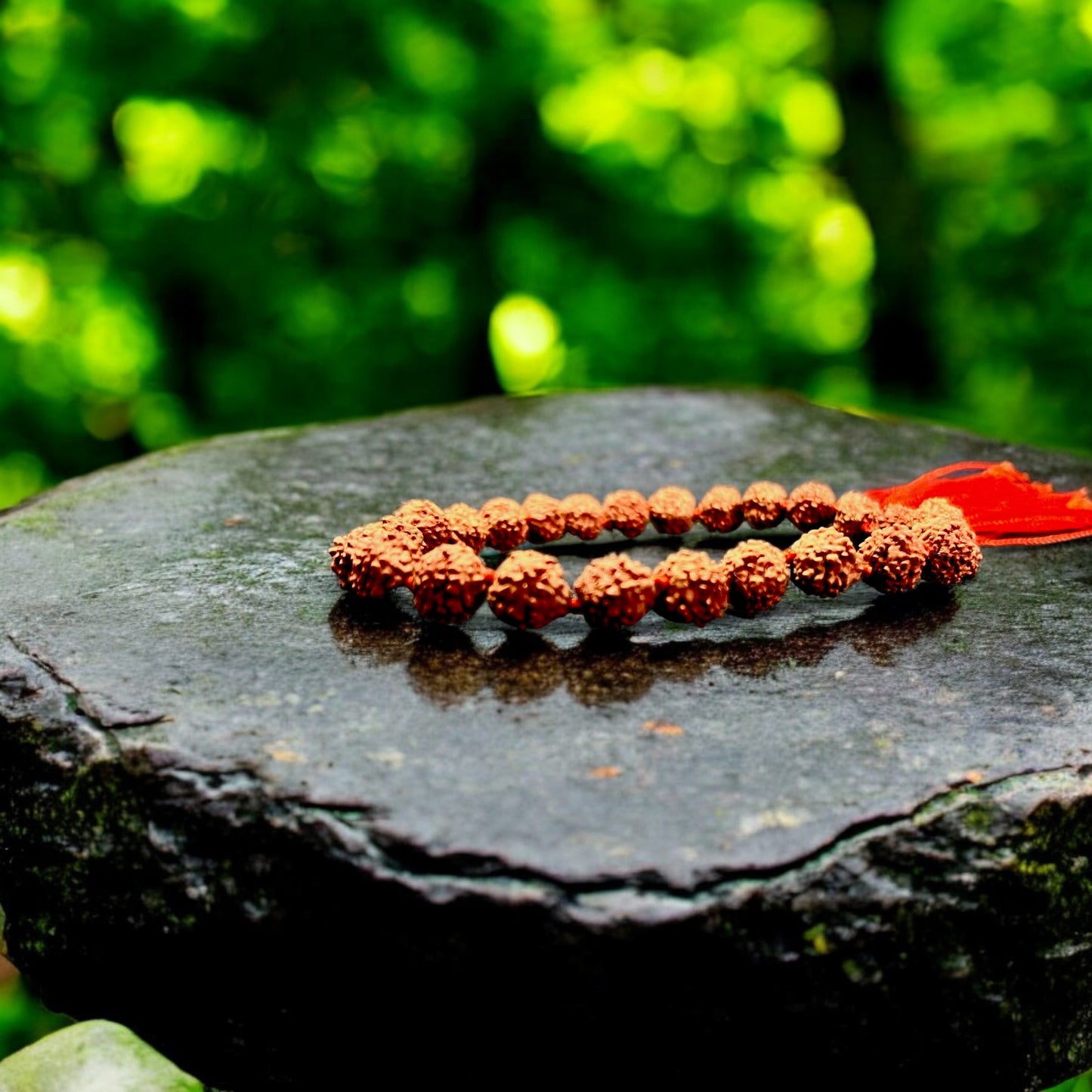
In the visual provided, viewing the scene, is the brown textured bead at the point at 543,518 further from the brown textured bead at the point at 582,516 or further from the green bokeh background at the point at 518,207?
the green bokeh background at the point at 518,207

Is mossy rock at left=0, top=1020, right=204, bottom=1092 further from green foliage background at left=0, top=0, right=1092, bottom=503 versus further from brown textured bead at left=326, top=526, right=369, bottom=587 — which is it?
green foliage background at left=0, top=0, right=1092, bottom=503

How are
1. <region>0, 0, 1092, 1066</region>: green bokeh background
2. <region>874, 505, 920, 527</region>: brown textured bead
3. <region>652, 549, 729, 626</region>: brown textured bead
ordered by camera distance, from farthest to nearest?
<region>0, 0, 1092, 1066</region>: green bokeh background, <region>874, 505, 920, 527</region>: brown textured bead, <region>652, 549, 729, 626</region>: brown textured bead

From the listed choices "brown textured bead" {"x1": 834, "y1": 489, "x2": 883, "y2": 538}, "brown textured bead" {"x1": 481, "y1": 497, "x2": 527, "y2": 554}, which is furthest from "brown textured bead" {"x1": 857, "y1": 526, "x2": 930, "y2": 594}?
"brown textured bead" {"x1": 481, "y1": 497, "x2": 527, "y2": 554}

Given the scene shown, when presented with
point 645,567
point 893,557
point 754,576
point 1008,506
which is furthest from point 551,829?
point 1008,506

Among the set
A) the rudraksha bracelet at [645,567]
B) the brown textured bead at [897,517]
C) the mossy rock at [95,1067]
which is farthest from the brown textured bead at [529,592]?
the mossy rock at [95,1067]

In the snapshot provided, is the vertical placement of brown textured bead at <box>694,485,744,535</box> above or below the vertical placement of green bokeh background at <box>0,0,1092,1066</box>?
below

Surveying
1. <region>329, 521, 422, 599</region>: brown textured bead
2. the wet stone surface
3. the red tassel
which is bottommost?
the wet stone surface

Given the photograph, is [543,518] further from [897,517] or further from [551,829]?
[551,829]

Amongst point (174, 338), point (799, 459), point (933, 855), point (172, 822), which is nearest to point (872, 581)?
point (933, 855)
